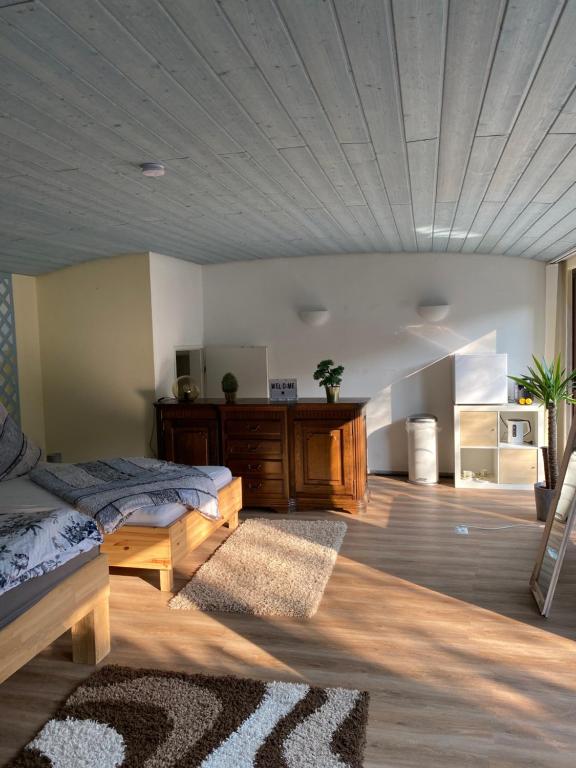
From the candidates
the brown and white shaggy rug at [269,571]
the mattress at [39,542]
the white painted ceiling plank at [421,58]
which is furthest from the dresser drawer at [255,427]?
the white painted ceiling plank at [421,58]

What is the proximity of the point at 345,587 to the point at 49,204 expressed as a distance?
270 cm

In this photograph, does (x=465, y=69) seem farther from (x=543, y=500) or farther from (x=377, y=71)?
(x=543, y=500)

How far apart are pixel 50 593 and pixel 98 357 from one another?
3.34m

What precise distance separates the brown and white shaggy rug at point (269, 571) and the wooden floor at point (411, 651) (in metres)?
0.10

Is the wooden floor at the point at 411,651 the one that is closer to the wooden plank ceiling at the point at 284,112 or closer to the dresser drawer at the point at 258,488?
the dresser drawer at the point at 258,488

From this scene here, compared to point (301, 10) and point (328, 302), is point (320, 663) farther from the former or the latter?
point (328, 302)

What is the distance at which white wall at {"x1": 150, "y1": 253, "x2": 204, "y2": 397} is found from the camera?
219 inches

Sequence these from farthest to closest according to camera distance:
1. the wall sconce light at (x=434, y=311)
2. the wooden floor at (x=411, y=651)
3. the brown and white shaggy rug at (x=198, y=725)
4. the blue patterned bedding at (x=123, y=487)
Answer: the wall sconce light at (x=434, y=311) < the blue patterned bedding at (x=123, y=487) < the wooden floor at (x=411, y=651) < the brown and white shaggy rug at (x=198, y=725)

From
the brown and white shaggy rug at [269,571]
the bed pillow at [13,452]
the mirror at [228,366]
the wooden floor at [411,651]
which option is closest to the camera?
the wooden floor at [411,651]

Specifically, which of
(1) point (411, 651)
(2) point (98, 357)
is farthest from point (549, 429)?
(2) point (98, 357)

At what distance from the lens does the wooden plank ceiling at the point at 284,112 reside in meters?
1.60

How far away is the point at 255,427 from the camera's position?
5.26 metres

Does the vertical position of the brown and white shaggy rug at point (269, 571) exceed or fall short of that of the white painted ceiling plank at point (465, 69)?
it falls short

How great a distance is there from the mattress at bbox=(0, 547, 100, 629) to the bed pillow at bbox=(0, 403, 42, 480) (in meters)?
1.78
